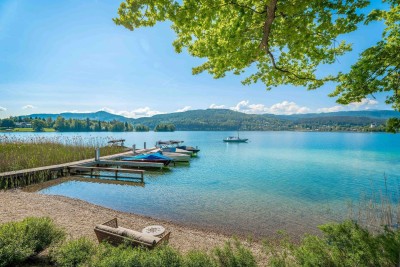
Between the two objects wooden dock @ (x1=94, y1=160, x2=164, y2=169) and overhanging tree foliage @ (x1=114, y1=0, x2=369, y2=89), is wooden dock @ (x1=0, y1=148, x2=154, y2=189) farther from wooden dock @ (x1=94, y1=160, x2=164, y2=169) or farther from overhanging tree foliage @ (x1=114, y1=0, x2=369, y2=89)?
overhanging tree foliage @ (x1=114, y1=0, x2=369, y2=89)

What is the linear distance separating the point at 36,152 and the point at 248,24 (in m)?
21.9

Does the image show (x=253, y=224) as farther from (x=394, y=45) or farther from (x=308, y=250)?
(x=394, y=45)

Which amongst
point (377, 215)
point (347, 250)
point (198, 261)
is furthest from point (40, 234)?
point (377, 215)

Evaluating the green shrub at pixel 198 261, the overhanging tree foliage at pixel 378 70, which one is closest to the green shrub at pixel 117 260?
the green shrub at pixel 198 261

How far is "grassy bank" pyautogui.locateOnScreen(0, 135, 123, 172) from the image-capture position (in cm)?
1630

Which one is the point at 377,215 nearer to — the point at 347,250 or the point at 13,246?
the point at 347,250

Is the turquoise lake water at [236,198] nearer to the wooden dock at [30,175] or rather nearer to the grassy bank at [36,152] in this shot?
the wooden dock at [30,175]

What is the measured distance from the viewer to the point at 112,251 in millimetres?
3979

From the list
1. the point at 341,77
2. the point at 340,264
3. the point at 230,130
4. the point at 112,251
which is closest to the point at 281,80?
the point at 341,77

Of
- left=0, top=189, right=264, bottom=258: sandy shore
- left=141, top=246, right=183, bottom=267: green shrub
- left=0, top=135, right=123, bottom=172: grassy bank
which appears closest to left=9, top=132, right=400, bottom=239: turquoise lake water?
left=0, top=189, right=264, bottom=258: sandy shore

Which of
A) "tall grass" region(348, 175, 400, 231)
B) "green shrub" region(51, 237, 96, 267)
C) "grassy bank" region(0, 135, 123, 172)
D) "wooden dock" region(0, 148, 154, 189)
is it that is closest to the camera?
"green shrub" region(51, 237, 96, 267)

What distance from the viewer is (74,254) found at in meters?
3.92

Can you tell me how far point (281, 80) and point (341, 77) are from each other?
1.88m

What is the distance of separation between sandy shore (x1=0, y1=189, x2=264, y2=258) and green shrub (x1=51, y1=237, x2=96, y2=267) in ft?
9.44
